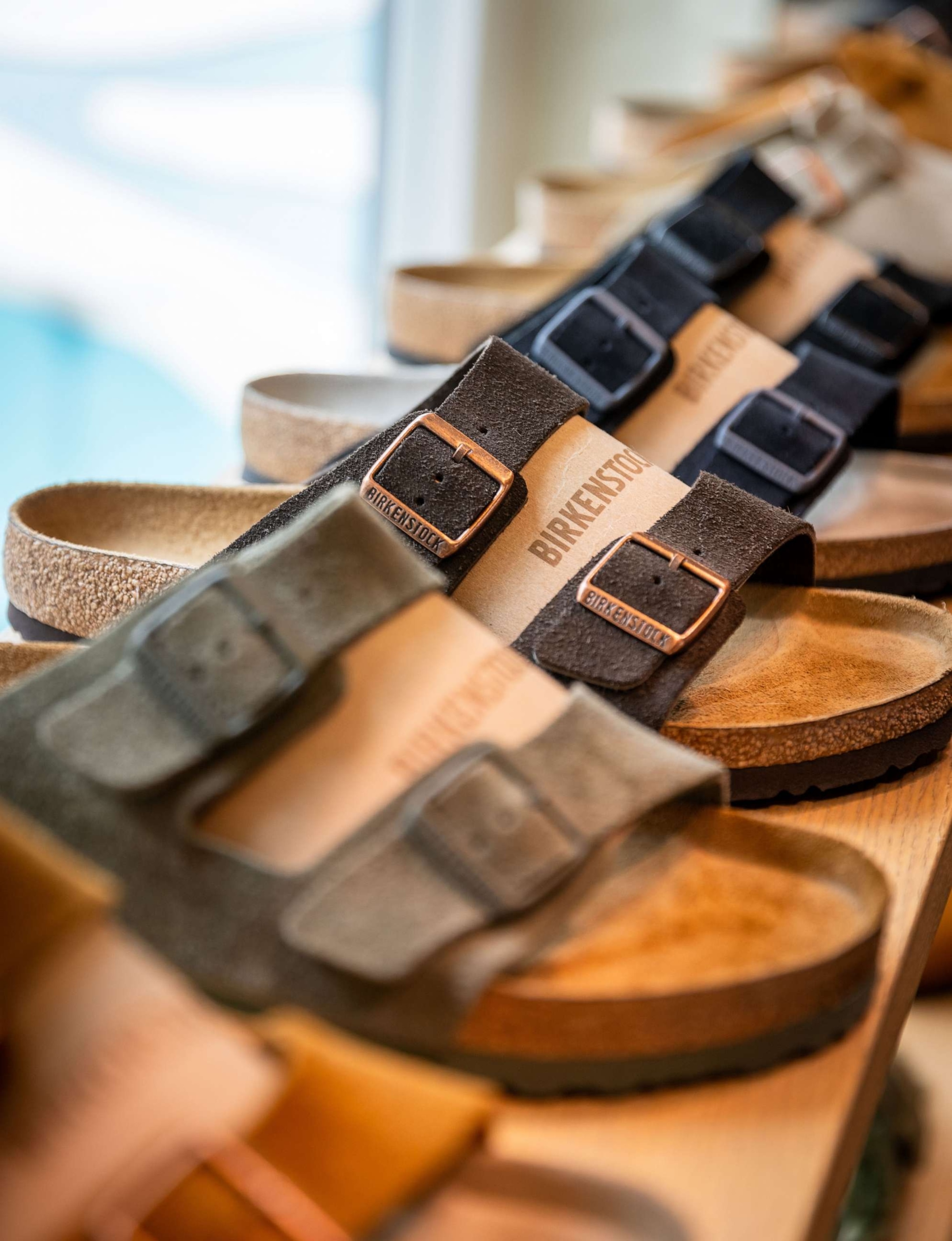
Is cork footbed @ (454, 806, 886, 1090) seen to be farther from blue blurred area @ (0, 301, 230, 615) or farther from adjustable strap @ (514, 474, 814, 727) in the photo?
blue blurred area @ (0, 301, 230, 615)

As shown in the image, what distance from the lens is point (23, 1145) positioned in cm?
32

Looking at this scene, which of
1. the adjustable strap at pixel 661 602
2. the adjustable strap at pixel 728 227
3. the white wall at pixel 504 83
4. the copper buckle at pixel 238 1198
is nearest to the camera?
the copper buckle at pixel 238 1198

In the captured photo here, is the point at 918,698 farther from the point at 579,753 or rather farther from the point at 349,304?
the point at 349,304

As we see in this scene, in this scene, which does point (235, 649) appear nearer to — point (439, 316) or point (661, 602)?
point (661, 602)

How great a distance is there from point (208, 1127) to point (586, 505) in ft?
1.09

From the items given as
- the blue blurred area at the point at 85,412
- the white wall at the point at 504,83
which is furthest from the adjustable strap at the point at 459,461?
the blue blurred area at the point at 85,412

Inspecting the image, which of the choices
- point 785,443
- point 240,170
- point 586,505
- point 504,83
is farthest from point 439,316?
point 240,170

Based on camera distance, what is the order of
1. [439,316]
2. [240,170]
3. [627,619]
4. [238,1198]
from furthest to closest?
[240,170] < [439,316] < [627,619] < [238,1198]

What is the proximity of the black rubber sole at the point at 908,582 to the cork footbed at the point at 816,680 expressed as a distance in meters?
0.06

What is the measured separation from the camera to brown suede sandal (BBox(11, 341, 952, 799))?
54 centimetres

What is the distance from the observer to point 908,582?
30.0 inches

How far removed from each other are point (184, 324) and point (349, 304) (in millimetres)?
498

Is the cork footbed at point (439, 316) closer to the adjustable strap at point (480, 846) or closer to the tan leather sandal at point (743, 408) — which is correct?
the tan leather sandal at point (743, 408)

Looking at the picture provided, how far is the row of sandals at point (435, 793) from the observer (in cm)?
34
